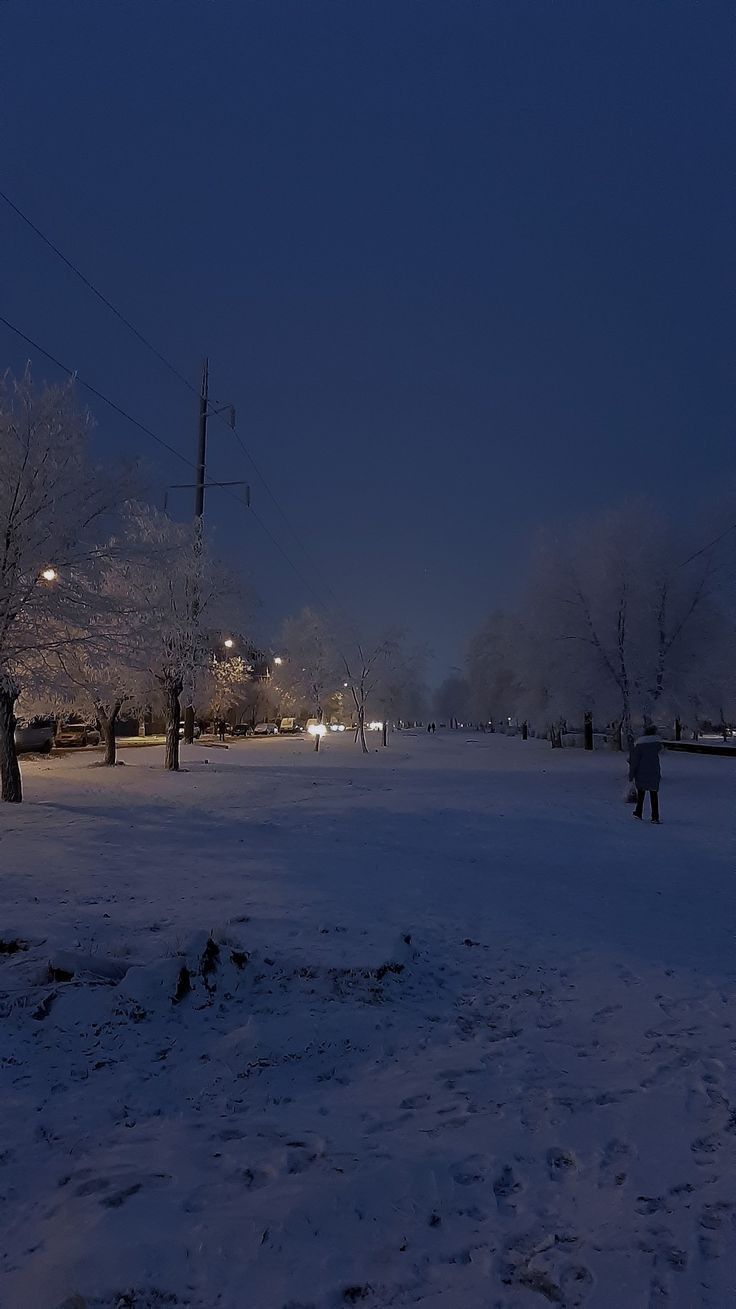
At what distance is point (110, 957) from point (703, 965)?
524 centimetres

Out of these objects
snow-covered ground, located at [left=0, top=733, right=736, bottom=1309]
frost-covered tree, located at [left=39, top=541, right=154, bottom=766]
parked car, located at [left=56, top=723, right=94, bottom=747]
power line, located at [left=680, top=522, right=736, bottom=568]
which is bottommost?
snow-covered ground, located at [left=0, top=733, right=736, bottom=1309]

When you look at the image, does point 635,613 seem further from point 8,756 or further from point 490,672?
point 490,672

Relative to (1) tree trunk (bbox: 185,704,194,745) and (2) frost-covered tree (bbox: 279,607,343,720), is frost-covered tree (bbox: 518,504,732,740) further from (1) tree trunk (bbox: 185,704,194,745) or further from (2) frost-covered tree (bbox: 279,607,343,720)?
(2) frost-covered tree (bbox: 279,607,343,720)

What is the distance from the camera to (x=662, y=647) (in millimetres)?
23641

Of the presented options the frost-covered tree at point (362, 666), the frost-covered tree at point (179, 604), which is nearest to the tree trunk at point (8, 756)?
the frost-covered tree at point (179, 604)

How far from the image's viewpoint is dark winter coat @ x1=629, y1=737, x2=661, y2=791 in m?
15.4

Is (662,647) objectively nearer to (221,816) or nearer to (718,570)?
(718,570)

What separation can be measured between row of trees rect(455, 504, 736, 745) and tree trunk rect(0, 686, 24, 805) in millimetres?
16429

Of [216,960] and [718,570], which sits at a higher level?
[718,570]

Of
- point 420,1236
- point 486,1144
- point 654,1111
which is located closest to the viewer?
point 420,1236

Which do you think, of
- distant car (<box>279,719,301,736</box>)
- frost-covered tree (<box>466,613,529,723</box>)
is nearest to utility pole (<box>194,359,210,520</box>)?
frost-covered tree (<box>466,613,529,723</box>)

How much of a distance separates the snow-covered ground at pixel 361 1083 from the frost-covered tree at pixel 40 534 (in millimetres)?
4775

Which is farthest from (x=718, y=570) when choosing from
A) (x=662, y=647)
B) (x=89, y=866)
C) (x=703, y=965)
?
(x=89, y=866)

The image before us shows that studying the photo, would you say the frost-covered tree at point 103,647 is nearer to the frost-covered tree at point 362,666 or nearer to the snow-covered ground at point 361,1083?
the snow-covered ground at point 361,1083
